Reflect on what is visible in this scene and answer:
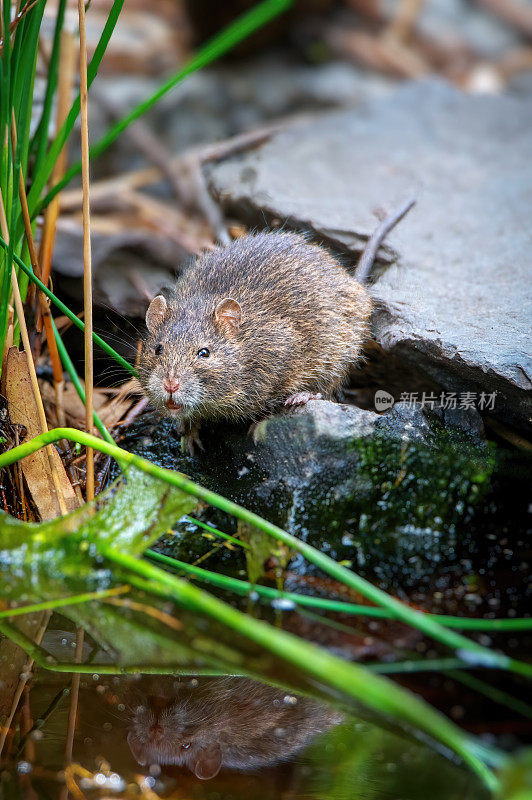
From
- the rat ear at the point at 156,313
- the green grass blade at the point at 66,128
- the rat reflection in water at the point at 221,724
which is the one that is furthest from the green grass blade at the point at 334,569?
the green grass blade at the point at 66,128

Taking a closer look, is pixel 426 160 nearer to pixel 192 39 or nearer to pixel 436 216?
pixel 436 216

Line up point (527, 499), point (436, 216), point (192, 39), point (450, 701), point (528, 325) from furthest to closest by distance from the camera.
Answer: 1. point (192, 39)
2. point (436, 216)
3. point (528, 325)
4. point (527, 499)
5. point (450, 701)

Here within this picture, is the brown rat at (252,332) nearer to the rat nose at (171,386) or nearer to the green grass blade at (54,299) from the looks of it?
the rat nose at (171,386)

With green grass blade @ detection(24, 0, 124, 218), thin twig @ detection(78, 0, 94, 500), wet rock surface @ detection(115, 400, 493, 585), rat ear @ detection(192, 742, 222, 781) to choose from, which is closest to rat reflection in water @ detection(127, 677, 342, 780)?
rat ear @ detection(192, 742, 222, 781)

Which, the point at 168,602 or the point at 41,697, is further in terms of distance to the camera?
the point at 168,602

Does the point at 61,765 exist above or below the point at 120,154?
above

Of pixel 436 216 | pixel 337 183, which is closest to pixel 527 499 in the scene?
pixel 436 216

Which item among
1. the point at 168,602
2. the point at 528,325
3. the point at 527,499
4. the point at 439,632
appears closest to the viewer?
the point at 439,632

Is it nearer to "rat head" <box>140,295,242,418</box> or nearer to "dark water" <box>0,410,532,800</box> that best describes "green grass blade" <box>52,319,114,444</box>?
"rat head" <box>140,295,242,418</box>
